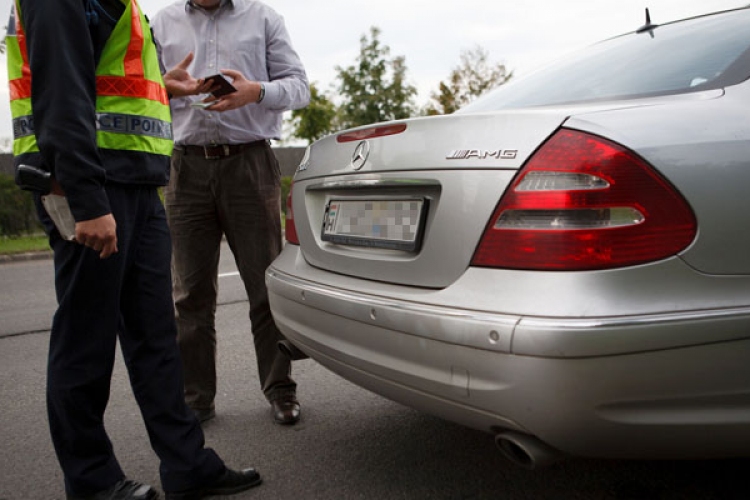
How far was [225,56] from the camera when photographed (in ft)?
9.59

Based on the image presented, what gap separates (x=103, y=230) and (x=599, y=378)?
135cm

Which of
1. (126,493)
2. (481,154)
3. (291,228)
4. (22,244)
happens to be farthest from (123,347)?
(22,244)

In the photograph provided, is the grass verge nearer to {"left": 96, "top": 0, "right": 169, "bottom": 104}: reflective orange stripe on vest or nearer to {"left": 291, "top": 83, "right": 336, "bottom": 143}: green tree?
{"left": 96, "top": 0, "right": 169, "bottom": 104}: reflective orange stripe on vest

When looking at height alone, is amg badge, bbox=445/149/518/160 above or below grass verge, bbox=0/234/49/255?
above

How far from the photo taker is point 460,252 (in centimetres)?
173

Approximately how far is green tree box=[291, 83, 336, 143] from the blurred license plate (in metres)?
25.0

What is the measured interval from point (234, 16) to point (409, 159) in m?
1.48

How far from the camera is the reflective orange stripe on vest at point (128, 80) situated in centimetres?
187

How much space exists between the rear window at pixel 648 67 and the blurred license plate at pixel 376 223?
0.72 m

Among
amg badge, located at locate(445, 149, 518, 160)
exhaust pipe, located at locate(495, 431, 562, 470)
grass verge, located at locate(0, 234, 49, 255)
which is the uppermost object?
amg badge, located at locate(445, 149, 518, 160)

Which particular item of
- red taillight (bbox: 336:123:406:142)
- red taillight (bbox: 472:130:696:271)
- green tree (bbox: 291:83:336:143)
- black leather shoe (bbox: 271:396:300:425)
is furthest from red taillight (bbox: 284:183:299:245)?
green tree (bbox: 291:83:336:143)

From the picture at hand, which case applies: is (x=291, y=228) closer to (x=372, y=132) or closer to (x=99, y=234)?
(x=372, y=132)

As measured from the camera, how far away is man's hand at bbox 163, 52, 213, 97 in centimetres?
254

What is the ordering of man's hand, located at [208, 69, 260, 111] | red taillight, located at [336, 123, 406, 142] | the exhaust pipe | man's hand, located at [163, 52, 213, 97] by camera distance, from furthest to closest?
man's hand, located at [208, 69, 260, 111] < man's hand, located at [163, 52, 213, 97] < red taillight, located at [336, 123, 406, 142] < the exhaust pipe
